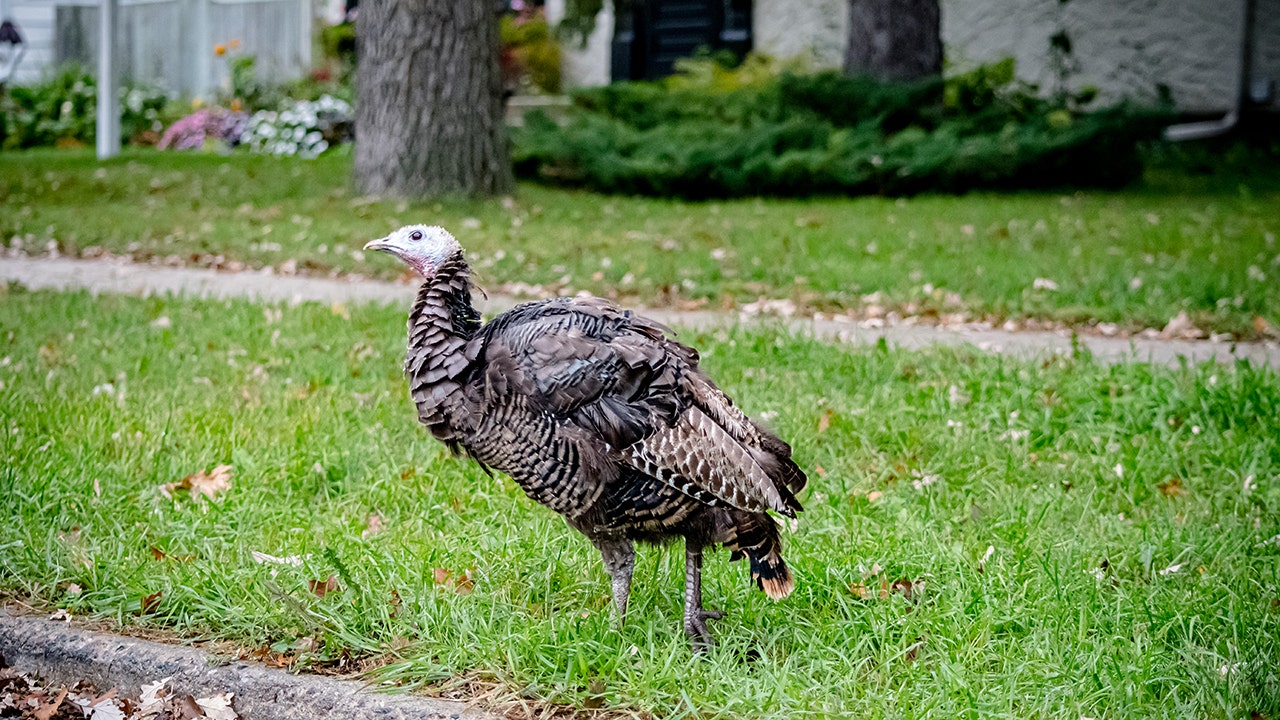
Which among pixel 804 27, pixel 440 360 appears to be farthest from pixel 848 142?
pixel 440 360

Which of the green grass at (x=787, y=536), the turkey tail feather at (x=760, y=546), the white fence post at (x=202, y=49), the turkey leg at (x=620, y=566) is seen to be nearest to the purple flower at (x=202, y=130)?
the white fence post at (x=202, y=49)

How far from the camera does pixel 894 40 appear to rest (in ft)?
45.9

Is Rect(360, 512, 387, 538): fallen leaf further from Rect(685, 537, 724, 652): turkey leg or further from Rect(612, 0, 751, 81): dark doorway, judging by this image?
Rect(612, 0, 751, 81): dark doorway

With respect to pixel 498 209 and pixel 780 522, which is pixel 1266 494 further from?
pixel 498 209

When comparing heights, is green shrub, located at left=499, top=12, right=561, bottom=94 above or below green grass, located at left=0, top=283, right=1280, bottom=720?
above

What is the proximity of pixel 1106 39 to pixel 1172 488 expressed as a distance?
1485 cm

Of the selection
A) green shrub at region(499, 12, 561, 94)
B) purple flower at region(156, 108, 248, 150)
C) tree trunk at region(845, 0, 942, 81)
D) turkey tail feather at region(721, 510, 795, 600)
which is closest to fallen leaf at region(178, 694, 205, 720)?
turkey tail feather at region(721, 510, 795, 600)

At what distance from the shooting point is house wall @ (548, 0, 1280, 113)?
17172mm

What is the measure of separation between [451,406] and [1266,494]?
3.14m

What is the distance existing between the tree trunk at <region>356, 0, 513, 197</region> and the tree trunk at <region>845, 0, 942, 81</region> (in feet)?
14.7

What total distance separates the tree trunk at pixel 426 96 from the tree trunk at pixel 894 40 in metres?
4.48

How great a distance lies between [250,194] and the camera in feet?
41.6

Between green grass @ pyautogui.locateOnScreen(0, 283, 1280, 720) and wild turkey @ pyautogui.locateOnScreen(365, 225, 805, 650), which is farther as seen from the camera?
green grass @ pyautogui.locateOnScreen(0, 283, 1280, 720)

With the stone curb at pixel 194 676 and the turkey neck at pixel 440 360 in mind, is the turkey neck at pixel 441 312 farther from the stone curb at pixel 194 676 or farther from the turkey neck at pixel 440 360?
the stone curb at pixel 194 676
